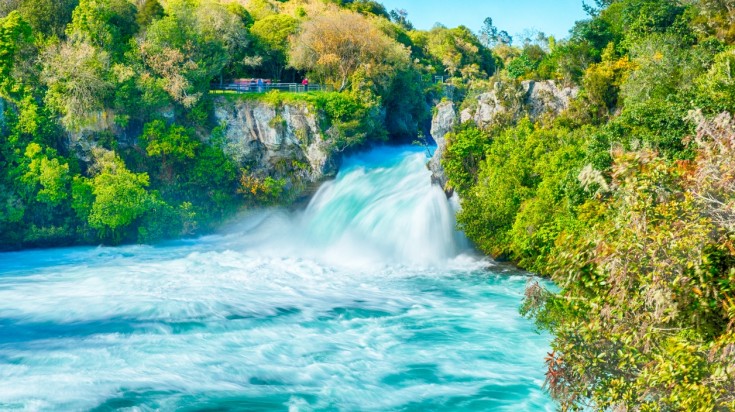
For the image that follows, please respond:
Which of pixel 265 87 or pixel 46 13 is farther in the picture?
pixel 265 87

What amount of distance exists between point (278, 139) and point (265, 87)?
623 centimetres

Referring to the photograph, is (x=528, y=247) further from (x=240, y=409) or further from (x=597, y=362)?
(x=597, y=362)

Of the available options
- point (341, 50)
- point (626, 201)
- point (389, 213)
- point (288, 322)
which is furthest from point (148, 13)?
point (626, 201)

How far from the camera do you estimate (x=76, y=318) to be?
22.5m

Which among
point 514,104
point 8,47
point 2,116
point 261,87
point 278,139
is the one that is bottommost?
point 278,139

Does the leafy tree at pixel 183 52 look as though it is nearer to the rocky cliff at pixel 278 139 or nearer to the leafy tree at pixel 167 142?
the leafy tree at pixel 167 142

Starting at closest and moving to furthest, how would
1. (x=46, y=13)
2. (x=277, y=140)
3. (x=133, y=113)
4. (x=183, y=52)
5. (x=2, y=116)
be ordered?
1. (x=2, y=116)
2. (x=133, y=113)
3. (x=277, y=140)
4. (x=183, y=52)
5. (x=46, y=13)

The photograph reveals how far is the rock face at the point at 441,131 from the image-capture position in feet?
104

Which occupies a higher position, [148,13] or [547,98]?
[148,13]

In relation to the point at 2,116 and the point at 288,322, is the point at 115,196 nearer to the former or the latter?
the point at 2,116

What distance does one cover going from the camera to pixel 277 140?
1449 inches

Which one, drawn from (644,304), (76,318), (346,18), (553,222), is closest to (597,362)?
(644,304)

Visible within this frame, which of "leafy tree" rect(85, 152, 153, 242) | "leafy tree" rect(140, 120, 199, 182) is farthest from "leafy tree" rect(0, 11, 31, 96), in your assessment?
"leafy tree" rect(140, 120, 199, 182)

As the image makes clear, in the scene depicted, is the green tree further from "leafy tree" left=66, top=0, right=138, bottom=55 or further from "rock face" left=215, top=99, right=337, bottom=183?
"leafy tree" left=66, top=0, right=138, bottom=55
